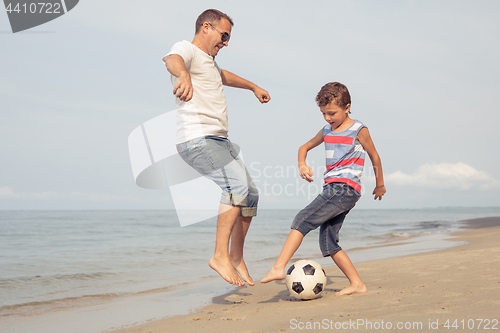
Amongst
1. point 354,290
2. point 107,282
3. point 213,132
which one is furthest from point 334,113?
point 107,282

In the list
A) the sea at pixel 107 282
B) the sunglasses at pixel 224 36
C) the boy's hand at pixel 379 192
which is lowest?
the sea at pixel 107 282

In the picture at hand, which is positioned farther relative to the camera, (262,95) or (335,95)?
(262,95)

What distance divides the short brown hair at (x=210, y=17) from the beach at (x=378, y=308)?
2.61 meters

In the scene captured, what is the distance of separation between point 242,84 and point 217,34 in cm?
78

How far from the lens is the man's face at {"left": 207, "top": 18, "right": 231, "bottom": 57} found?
3.51 m

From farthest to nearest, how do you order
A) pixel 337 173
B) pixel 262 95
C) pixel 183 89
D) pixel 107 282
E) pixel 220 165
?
pixel 107 282, pixel 262 95, pixel 337 173, pixel 220 165, pixel 183 89

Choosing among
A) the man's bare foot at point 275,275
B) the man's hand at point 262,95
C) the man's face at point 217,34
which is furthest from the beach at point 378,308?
the man's face at point 217,34

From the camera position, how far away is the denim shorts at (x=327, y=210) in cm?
340

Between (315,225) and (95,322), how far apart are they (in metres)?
2.28

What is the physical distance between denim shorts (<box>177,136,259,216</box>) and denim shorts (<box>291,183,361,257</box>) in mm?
553

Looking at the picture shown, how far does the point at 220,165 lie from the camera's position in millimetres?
3406

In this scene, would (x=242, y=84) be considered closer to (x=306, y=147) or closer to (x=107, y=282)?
(x=306, y=147)

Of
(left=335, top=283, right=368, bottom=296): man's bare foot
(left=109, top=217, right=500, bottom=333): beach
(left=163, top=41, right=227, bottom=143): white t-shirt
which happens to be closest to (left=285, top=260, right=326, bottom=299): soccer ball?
(left=109, top=217, right=500, bottom=333): beach

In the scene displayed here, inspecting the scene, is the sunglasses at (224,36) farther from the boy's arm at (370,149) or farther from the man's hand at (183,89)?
the boy's arm at (370,149)
